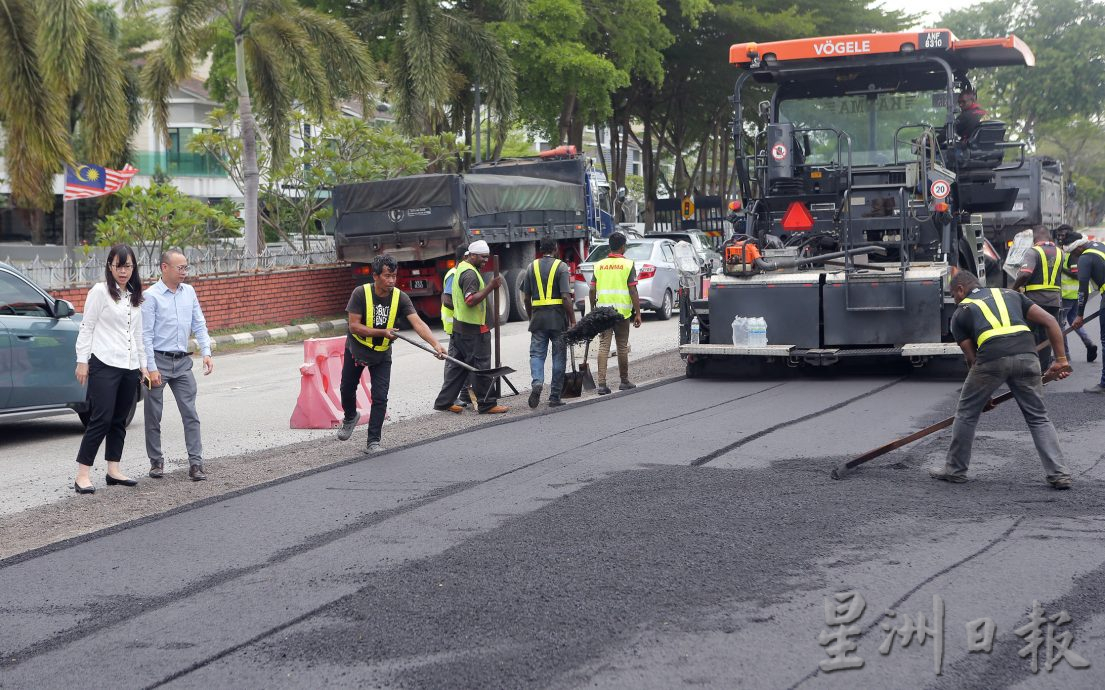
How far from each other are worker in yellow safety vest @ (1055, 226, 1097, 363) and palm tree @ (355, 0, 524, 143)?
54.3 ft

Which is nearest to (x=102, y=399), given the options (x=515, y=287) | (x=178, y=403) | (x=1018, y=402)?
(x=178, y=403)

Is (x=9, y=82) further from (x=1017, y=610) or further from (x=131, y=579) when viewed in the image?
(x=1017, y=610)

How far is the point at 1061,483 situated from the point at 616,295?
21.1 feet

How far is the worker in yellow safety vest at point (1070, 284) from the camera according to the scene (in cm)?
1409

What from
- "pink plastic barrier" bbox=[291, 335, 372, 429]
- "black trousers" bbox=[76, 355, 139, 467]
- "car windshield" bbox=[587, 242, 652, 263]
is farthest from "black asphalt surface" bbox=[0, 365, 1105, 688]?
"car windshield" bbox=[587, 242, 652, 263]

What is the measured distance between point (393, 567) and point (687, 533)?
1617 millimetres

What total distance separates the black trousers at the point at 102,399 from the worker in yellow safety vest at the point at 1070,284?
973 cm

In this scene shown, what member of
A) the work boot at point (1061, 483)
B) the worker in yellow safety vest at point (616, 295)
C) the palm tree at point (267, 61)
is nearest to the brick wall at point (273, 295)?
the palm tree at point (267, 61)

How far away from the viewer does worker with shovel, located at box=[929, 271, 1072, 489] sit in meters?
7.90

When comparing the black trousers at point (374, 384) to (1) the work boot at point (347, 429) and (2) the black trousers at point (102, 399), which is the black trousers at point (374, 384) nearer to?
(1) the work boot at point (347, 429)

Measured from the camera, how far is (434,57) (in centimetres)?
2844

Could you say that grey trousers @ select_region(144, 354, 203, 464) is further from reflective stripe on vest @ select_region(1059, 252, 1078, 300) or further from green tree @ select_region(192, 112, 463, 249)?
green tree @ select_region(192, 112, 463, 249)

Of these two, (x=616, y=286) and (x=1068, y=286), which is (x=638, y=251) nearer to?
(x=1068, y=286)

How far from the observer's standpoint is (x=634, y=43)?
116 feet
